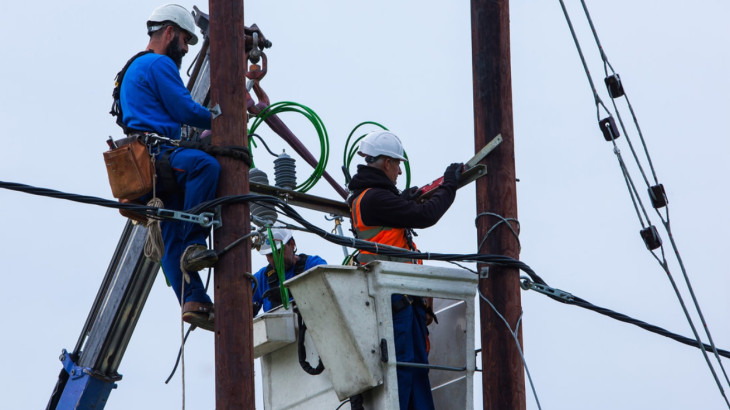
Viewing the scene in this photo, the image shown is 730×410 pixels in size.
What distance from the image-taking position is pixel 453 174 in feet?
27.3

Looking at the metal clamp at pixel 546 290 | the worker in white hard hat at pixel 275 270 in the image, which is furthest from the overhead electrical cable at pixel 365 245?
the worker in white hard hat at pixel 275 270

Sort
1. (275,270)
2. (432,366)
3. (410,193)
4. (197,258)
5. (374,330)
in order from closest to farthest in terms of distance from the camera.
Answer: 1. (197,258)
2. (374,330)
3. (432,366)
4. (410,193)
5. (275,270)

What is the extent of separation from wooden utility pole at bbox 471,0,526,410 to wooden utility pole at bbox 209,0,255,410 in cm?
157

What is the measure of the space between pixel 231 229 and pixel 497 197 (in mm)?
1757

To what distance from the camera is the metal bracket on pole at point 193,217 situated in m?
7.50

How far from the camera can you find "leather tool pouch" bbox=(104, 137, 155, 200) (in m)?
7.77

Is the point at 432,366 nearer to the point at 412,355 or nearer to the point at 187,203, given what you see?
the point at 412,355

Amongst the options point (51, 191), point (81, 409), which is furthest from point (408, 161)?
point (81, 409)

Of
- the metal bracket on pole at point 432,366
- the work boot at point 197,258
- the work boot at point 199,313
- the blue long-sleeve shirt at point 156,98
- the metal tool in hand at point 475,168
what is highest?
the blue long-sleeve shirt at point 156,98

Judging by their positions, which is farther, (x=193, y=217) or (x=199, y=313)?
(x=199, y=313)

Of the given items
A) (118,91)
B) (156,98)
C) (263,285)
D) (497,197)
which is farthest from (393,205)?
(263,285)

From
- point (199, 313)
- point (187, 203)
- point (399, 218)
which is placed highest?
point (399, 218)

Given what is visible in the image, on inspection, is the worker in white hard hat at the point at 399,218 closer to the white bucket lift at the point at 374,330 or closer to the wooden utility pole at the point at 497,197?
the white bucket lift at the point at 374,330

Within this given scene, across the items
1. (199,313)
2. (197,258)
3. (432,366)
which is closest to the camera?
(197,258)
